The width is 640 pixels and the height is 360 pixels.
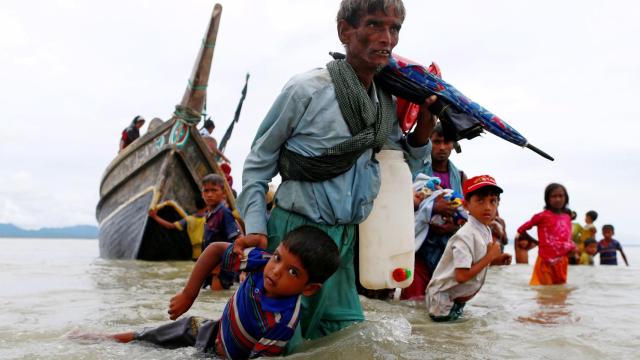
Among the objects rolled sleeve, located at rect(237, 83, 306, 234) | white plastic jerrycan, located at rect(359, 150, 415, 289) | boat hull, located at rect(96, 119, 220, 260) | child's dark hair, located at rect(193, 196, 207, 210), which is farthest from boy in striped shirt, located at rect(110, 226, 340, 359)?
child's dark hair, located at rect(193, 196, 207, 210)

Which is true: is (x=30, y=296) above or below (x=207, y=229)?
below

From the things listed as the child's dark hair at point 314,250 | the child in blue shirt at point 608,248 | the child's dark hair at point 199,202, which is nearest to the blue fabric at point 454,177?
the child's dark hair at point 314,250

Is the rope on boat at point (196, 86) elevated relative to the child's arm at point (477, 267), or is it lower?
elevated

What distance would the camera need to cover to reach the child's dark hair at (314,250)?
2320mm

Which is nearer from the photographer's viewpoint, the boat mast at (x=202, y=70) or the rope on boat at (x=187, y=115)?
the boat mast at (x=202, y=70)

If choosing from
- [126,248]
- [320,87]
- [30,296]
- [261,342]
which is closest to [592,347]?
[261,342]

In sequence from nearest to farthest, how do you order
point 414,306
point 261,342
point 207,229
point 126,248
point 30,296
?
point 261,342 < point 414,306 < point 30,296 < point 207,229 < point 126,248

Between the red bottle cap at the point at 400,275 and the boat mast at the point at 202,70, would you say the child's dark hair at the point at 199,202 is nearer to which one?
the boat mast at the point at 202,70

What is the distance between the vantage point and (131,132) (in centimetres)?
1210

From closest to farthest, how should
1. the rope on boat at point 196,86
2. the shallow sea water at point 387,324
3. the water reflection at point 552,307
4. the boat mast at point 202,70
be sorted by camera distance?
the shallow sea water at point 387,324, the water reflection at point 552,307, the boat mast at point 202,70, the rope on boat at point 196,86

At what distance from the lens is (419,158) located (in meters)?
2.85

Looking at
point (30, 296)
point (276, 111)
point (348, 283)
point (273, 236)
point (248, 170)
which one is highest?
point (276, 111)

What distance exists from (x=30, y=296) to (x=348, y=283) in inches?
146

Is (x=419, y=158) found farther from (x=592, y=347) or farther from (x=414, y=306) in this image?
(x=414, y=306)
